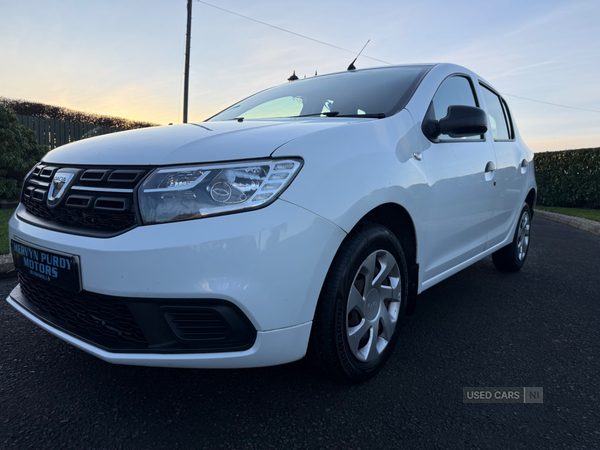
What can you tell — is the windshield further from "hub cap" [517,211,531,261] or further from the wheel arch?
"hub cap" [517,211,531,261]

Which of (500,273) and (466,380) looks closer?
(466,380)

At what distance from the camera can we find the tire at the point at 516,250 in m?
4.14

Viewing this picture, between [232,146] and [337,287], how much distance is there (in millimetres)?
683

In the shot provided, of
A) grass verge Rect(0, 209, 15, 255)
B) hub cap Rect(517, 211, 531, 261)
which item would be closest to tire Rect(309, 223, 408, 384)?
hub cap Rect(517, 211, 531, 261)

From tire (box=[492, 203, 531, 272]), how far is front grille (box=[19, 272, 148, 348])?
357cm

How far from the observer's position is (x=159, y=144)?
5.83 ft

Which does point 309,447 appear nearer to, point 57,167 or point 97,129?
point 57,167

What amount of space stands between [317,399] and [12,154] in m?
8.26

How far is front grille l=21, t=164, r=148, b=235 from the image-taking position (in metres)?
1.61

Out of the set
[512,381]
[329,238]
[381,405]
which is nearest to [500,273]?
[512,381]

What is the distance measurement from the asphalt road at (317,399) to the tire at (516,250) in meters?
1.37

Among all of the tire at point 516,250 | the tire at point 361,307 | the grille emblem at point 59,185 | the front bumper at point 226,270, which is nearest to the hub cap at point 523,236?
the tire at point 516,250

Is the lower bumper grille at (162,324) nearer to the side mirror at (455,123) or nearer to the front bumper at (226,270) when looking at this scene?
the front bumper at (226,270)

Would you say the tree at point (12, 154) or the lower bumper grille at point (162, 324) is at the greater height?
the lower bumper grille at point (162, 324)
